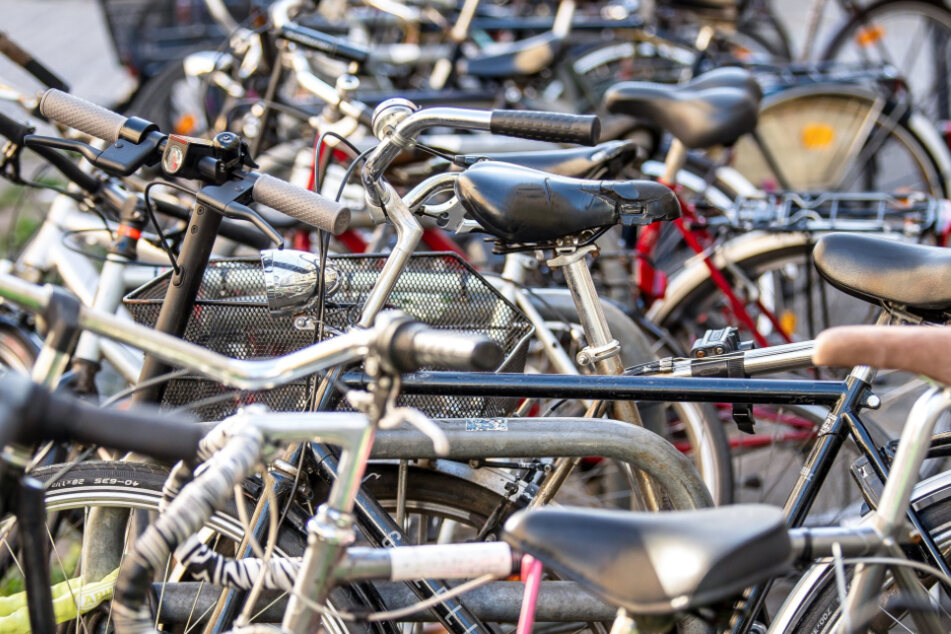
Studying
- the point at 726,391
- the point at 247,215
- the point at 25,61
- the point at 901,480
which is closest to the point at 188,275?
the point at 247,215

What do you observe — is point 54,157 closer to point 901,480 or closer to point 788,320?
point 901,480

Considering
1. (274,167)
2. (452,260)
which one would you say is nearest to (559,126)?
(452,260)

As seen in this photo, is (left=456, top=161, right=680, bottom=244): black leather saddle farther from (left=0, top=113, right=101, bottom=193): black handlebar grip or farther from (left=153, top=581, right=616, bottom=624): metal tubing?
(left=0, top=113, right=101, bottom=193): black handlebar grip

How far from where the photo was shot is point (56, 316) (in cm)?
126

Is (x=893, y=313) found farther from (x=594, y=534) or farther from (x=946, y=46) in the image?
(x=946, y=46)

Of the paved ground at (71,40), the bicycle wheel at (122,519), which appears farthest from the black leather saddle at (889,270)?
the paved ground at (71,40)

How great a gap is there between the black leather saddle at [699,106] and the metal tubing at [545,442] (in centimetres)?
151

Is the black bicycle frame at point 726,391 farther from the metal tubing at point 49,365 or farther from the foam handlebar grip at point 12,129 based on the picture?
the foam handlebar grip at point 12,129

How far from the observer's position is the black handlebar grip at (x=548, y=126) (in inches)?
66.7

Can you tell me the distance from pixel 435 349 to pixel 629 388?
658 millimetres

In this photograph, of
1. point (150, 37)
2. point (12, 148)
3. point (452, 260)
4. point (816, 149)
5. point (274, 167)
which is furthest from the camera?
point (150, 37)

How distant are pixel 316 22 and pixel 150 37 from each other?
1.40 meters

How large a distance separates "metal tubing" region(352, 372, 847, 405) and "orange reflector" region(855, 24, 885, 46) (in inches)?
176

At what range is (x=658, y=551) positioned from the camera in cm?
128
